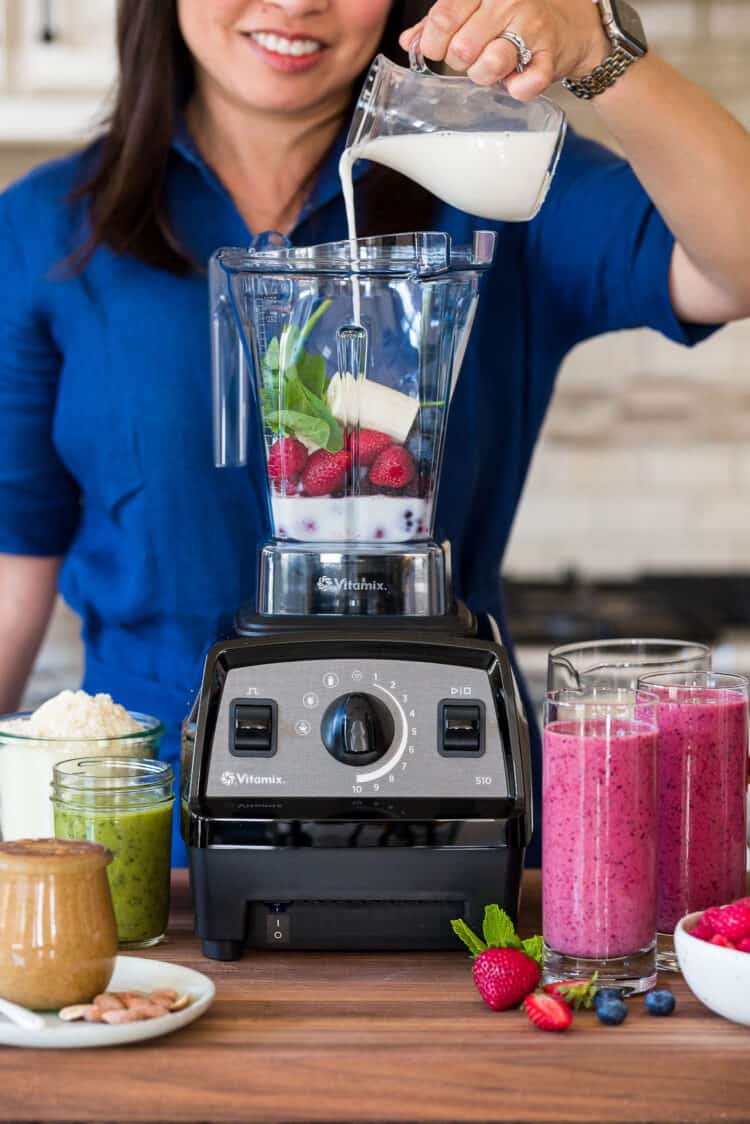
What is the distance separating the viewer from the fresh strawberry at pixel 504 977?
898 millimetres

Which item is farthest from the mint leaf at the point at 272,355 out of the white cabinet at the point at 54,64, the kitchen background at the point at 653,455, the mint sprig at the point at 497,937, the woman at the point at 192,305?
the kitchen background at the point at 653,455

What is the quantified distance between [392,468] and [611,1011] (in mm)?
444

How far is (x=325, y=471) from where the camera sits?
112cm

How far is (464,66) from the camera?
1067mm

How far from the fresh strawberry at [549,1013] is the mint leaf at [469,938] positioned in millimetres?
91

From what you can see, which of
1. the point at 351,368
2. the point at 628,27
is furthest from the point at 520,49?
the point at 351,368

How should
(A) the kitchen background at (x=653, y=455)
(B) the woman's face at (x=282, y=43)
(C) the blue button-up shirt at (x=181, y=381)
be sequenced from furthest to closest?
(A) the kitchen background at (x=653, y=455)
(C) the blue button-up shirt at (x=181, y=381)
(B) the woman's face at (x=282, y=43)

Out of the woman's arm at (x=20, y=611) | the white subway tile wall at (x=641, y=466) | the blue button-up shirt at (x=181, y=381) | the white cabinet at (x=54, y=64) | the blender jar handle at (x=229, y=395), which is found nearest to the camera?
the blender jar handle at (x=229, y=395)

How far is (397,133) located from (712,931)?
2.07 ft

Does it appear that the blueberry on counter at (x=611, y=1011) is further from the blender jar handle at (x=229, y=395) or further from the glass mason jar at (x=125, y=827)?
the blender jar handle at (x=229, y=395)

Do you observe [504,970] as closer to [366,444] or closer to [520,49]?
[366,444]

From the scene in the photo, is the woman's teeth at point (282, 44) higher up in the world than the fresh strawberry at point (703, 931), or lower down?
higher up

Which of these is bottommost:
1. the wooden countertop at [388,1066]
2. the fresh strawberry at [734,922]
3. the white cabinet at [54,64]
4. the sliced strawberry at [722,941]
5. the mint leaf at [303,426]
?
the wooden countertop at [388,1066]

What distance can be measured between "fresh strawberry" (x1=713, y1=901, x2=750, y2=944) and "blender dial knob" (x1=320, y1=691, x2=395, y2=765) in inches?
9.8
